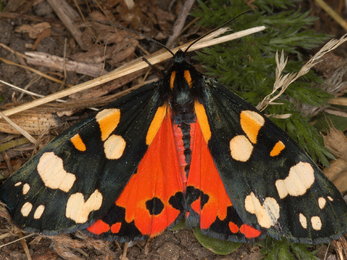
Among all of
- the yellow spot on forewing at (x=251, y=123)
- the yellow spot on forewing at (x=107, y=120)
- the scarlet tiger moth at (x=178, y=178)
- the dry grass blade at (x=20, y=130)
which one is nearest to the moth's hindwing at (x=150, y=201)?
the scarlet tiger moth at (x=178, y=178)

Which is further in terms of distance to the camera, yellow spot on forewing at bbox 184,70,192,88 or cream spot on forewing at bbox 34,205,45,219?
yellow spot on forewing at bbox 184,70,192,88

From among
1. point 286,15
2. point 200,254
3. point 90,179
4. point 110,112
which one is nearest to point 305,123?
point 286,15

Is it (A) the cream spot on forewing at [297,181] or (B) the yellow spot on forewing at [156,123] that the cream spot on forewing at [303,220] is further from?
(B) the yellow spot on forewing at [156,123]

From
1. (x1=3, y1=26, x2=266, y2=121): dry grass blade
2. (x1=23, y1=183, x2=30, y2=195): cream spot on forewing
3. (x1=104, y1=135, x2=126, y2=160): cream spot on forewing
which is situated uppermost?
(x1=3, y1=26, x2=266, y2=121): dry grass blade

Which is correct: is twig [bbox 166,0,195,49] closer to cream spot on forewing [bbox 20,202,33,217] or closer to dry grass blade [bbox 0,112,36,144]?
dry grass blade [bbox 0,112,36,144]

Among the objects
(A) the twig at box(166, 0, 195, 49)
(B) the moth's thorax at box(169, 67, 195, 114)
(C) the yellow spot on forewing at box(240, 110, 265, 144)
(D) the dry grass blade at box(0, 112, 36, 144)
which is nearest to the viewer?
(C) the yellow spot on forewing at box(240, 110, 265, 144)

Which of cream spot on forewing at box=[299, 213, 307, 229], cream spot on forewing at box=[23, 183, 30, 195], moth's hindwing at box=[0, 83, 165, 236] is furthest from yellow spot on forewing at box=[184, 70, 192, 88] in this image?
cream spot on forewing at box=[23, 183, 30, 195]
